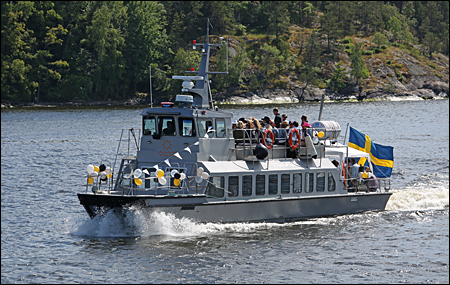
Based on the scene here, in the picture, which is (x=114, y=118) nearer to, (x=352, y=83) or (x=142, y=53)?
(x=142, y=53)

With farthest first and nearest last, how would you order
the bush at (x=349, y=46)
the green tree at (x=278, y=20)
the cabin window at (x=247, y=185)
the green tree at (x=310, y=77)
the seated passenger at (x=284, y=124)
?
1. the bush at (x=349, y=46)
2. the green tree at (x=278, y=20)
3. the green tree at (x=310, y=77)
4. the seated passenger at (x=284, y=124)
5. the cabin window at (x=247, y=185)

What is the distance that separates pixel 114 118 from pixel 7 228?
52.0 metres

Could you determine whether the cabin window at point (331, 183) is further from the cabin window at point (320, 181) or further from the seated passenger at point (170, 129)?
the seated passenger at point (170, 129)

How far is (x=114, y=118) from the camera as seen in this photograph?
74375 mm

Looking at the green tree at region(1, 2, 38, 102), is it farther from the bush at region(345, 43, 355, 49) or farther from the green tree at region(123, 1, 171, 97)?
the bush at region(345, 43, 355, 49)

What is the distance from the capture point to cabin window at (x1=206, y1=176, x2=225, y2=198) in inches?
845

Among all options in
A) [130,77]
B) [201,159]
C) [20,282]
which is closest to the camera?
[20,282]

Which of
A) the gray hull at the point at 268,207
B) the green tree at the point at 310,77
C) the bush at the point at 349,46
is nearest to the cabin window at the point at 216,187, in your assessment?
the gray hull at the point at 268,207

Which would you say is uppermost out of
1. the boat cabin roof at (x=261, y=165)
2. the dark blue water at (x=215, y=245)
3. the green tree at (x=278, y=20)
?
the green tree at (x=278, y=20)

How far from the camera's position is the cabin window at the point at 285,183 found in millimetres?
23000

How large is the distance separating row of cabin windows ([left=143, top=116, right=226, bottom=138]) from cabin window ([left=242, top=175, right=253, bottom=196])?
6.45ft

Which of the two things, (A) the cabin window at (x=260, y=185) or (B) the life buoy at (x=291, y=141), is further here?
(B) the life buoy at (x=291, y=141)

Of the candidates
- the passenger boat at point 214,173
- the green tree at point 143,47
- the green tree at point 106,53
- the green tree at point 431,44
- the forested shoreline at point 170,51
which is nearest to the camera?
the passenger boat at point 214,173

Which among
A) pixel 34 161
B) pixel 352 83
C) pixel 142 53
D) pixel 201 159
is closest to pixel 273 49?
pixel 352 83
